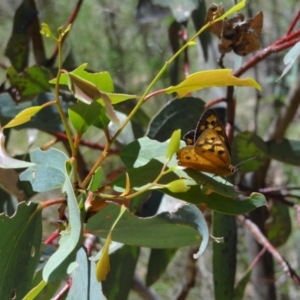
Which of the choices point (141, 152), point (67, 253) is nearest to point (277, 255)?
point (141, 152)

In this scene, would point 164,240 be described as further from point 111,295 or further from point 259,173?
point 259,173

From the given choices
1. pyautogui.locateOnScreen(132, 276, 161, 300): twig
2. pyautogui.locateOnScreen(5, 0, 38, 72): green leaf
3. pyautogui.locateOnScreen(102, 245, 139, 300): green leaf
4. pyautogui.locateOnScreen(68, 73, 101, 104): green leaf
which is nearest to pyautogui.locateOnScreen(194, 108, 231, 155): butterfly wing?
pyautogui.locateOnScreen(68, 73, 101, 104): green leaf

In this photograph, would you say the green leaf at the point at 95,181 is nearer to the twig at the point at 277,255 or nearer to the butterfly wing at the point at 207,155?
the butterfly wing at the point at 207,155

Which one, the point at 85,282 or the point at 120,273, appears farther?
the point at 120,273

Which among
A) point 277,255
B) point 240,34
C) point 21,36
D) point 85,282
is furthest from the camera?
point 21,36

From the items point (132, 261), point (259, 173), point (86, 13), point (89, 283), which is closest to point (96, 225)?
point (89, 283)

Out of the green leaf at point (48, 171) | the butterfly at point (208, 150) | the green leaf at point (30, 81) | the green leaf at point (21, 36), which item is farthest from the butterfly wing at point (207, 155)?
the green leaf at point (21, 36)

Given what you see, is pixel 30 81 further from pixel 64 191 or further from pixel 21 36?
pixel 64 191
